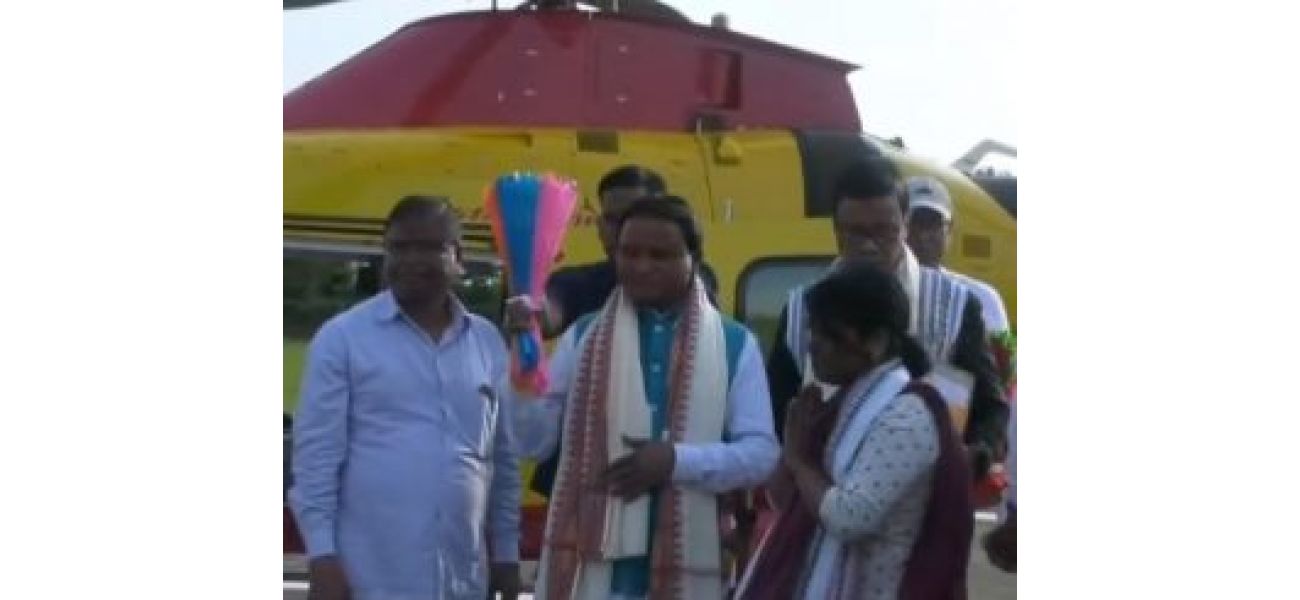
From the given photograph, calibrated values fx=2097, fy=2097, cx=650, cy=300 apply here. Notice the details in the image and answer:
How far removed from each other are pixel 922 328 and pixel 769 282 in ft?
3.57

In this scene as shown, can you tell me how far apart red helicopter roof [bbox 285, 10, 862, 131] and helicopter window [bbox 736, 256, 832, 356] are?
292 millimetres

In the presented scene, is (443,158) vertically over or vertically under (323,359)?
over

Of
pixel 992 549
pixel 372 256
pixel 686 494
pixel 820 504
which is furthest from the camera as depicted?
pixel 372 256

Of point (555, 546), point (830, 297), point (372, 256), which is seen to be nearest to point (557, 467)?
point (555, 546)

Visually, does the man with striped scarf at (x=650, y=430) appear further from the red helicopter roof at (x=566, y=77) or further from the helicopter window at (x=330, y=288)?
the red helicopter roof at (x=566, y=77)

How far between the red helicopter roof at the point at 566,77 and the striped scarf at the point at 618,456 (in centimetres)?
105

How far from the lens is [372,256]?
4.20m

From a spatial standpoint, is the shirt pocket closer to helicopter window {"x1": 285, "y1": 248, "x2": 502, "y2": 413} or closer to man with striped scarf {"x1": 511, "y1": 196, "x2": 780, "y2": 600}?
man with striped scarf {"x1": 511, "y1": 196, "x2": 780, "y2": 600}

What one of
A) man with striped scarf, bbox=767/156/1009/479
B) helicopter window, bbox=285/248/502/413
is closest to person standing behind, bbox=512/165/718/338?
helicopter window, bbox=285/248/502/413

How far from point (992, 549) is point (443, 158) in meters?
1.49

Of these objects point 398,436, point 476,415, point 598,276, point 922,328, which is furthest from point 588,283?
point 922,328

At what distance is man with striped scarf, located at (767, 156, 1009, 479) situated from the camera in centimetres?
334

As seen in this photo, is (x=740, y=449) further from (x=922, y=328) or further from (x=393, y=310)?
(x=393, y=310)
